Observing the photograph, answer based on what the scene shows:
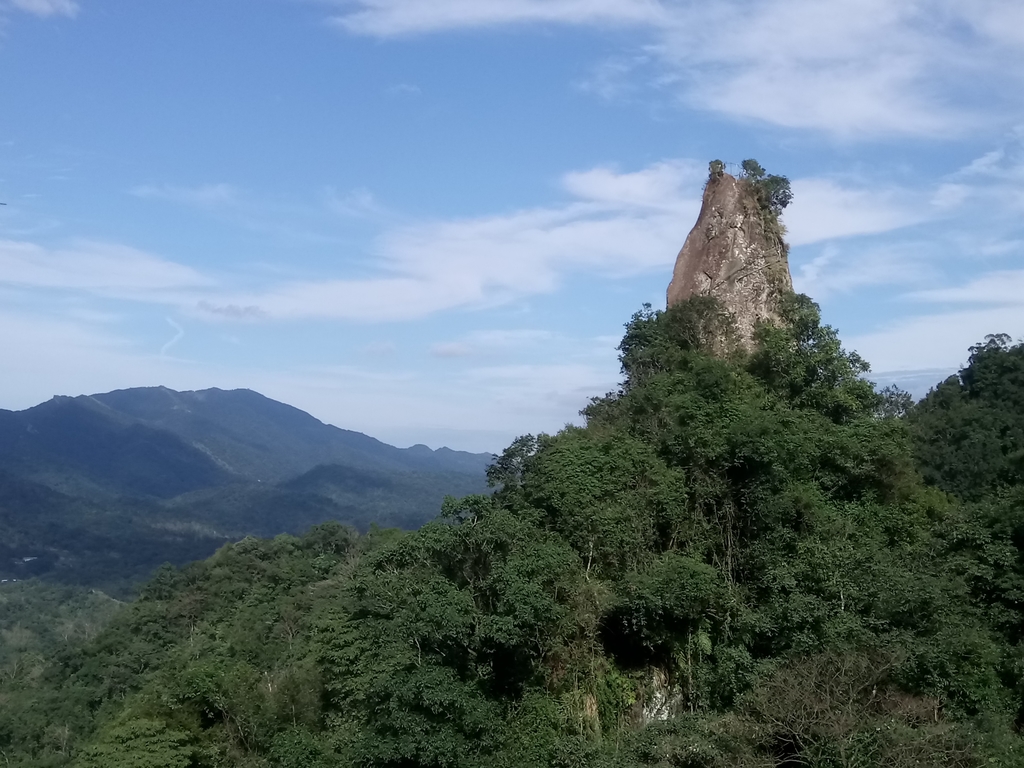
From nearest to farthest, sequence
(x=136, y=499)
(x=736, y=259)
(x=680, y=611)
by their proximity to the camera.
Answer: (x=680, y=611) < (x=736, y=259) < (x=136, y=499)

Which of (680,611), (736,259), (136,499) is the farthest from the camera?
(136,499)

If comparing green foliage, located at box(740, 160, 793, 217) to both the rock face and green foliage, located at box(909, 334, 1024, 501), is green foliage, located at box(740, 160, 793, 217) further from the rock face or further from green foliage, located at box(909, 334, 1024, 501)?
green foliage, located at box(909, 334, 1024, 501)

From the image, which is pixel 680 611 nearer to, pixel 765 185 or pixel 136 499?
pixel 765 185

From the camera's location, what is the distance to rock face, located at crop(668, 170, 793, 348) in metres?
20.2

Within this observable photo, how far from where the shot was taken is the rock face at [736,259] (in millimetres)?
20203

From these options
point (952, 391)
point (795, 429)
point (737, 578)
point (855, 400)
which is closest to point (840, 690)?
point (737, 578)

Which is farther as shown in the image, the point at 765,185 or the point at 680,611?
the point at 765,185

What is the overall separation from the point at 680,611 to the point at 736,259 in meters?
9.94

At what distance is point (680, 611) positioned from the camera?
1327 centimetres

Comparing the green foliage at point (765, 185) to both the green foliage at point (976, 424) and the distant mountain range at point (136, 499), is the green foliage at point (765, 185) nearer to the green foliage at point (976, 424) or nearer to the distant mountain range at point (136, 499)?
the green foliage at point (976, 424)

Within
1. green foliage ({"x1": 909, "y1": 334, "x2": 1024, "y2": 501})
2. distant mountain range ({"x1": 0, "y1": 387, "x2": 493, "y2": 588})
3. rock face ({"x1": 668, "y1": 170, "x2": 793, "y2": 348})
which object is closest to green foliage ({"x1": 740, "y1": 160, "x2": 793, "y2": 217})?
rock face ({"x1": 668, "y1": 170, "x2": 793, "y2": 348})

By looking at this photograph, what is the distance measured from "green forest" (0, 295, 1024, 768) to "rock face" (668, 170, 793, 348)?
87cm

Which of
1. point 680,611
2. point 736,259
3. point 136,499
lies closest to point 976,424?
point 736,259

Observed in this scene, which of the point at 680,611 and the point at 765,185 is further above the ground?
the point at 765,185
